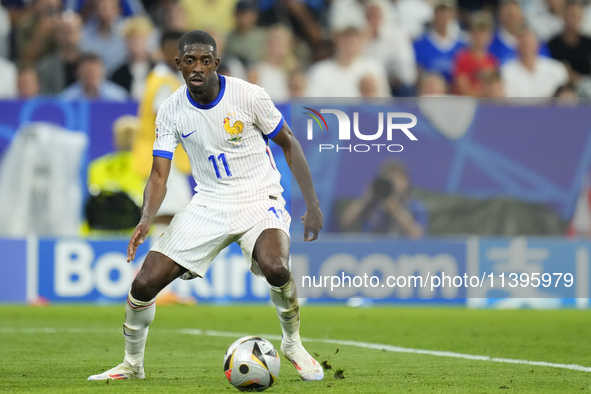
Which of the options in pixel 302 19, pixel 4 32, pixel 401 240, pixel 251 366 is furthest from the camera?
pixel 302 19

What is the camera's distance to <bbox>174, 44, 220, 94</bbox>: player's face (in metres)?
5.31

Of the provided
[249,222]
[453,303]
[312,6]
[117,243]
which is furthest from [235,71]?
[249,222]

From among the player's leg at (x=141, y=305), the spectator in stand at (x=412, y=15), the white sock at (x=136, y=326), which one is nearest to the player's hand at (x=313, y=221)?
the player's leg at (x=141, y=305)

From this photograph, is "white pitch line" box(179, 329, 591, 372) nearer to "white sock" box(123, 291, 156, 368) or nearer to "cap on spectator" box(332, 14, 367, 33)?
"white sock" box(123, 291, 156, 368)

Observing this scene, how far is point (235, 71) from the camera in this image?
13.3m

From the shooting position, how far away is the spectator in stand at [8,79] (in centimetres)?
1276

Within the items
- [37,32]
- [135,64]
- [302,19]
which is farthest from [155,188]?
[302,19]

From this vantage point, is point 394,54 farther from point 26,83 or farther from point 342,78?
point 26,83

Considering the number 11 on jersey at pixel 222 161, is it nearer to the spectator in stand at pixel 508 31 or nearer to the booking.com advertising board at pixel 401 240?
the booking.com advertising board at pixel 401 240

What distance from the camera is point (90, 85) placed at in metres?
12.6

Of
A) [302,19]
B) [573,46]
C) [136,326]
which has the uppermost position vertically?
[302,19]

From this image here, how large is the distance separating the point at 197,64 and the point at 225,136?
465mm

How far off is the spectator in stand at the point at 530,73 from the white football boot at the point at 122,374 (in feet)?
30.6

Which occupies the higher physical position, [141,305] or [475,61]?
[475,61]
